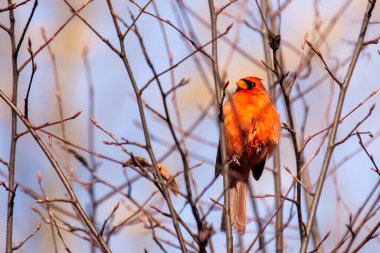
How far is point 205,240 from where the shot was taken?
9.46 ft

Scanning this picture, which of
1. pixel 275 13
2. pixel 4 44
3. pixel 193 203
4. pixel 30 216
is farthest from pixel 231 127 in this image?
pixel 4 44

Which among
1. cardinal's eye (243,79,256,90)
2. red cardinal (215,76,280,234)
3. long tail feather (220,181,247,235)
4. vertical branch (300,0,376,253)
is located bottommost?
vertical branch (300,0,376,253)

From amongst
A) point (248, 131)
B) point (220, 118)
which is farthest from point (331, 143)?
point (248, 131)

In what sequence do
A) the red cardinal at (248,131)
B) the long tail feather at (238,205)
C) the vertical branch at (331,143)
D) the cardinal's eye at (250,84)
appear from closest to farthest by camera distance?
the vertical branch at (331,143) → the long tail feather at (238,205) → the red cardinal at (248,131) → the cardinal's eye at (250,84)

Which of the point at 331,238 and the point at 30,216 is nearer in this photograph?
the point at 331,238

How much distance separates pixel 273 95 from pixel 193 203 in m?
2.31

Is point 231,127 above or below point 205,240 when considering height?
above

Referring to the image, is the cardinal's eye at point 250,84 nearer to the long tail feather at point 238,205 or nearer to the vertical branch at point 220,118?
the long tail feather at point 238,205

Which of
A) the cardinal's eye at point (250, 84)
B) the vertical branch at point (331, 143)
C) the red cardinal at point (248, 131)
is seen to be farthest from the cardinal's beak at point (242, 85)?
the vertical branch at point (331, 143)

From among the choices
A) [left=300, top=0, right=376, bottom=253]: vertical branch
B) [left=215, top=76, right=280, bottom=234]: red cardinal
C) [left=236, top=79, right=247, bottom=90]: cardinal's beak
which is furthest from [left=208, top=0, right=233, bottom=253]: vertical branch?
[left=236, top=79, right=247, bottom=90]: cardinal's beak

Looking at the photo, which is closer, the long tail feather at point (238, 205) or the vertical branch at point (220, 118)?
the vertical branch at point (220, 118)

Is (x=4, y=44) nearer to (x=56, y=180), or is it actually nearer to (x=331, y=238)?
(x=56, y=180)

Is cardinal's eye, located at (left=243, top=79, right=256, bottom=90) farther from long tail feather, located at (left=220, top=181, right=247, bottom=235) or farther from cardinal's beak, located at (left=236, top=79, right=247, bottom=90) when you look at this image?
long tail feather, located at (left=220, top=181, right=247, bottom=235)

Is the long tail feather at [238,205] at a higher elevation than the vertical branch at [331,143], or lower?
higher
